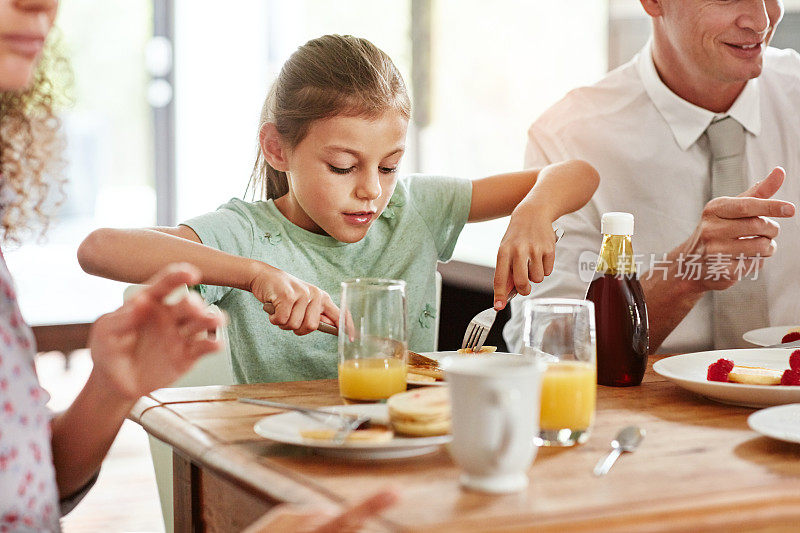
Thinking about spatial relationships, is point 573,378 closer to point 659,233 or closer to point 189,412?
point 189,412

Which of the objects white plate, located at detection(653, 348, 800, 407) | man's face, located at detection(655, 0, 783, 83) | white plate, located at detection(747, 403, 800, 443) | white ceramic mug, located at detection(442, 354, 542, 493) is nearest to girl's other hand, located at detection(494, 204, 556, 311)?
white plate, located at detection(653, 348, 800, 407)

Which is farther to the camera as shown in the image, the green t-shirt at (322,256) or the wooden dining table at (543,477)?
the green t-shirt at (322,256)

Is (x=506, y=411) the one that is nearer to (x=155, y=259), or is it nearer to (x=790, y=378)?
(x=790, y=378)

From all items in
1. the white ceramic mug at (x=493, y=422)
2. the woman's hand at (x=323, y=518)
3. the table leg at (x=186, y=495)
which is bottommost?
the table leg at (x=186, y=495)

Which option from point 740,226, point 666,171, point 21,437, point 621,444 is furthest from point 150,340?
point 666,171

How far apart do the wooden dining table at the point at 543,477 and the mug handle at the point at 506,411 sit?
0.16 ft

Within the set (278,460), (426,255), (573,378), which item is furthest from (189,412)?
(426,255)

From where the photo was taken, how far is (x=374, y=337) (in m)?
1.14

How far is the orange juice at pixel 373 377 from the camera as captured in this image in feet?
3.74

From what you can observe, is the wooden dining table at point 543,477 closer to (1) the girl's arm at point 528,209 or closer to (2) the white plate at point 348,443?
(2) the white plate at point 348,443

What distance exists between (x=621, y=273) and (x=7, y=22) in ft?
2.80

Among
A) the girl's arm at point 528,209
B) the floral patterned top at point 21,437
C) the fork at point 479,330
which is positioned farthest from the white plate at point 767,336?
the floral patterned top at point 21,437

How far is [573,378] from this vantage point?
98cm

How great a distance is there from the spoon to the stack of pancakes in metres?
0.16
